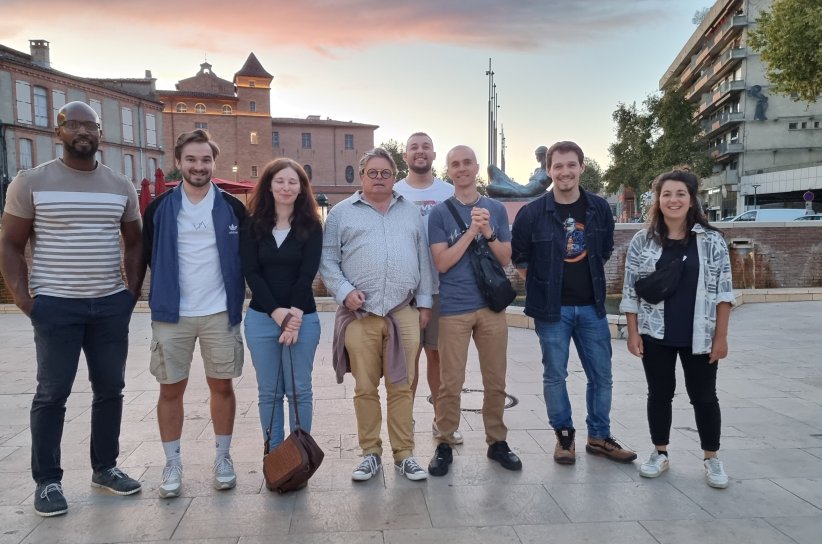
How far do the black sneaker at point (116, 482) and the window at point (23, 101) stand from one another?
42.2 m

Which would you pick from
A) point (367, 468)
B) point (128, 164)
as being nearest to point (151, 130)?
point (128, 164)

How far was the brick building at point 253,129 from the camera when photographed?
199 ft

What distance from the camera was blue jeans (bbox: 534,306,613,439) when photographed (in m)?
4.25

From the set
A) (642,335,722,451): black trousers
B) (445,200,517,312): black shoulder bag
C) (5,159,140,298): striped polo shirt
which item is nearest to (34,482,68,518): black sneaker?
(5,159,140,298): striped polo shirt

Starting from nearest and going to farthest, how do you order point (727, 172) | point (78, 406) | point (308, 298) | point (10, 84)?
point (308, 298)
point (78, 406)
point (10, 84)
point (727, 172)

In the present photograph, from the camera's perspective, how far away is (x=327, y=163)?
228 feet

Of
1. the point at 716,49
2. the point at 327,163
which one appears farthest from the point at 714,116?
the point at 327,163

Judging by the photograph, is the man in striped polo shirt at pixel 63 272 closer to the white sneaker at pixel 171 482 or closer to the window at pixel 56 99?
the white sneaker at pixel 171 482

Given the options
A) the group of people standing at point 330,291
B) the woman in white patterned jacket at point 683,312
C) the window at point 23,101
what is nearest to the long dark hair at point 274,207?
the group of people standing at point 330,291

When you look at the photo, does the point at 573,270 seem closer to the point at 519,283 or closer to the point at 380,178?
the point at 380,178

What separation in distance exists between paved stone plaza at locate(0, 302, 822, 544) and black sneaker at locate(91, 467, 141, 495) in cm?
5

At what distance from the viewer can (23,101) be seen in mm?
39219

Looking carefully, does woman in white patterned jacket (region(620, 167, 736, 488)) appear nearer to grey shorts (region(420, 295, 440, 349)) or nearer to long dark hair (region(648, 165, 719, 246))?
long dark hair (region(648, 165, 719, 246))

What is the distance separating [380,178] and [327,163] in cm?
6694
